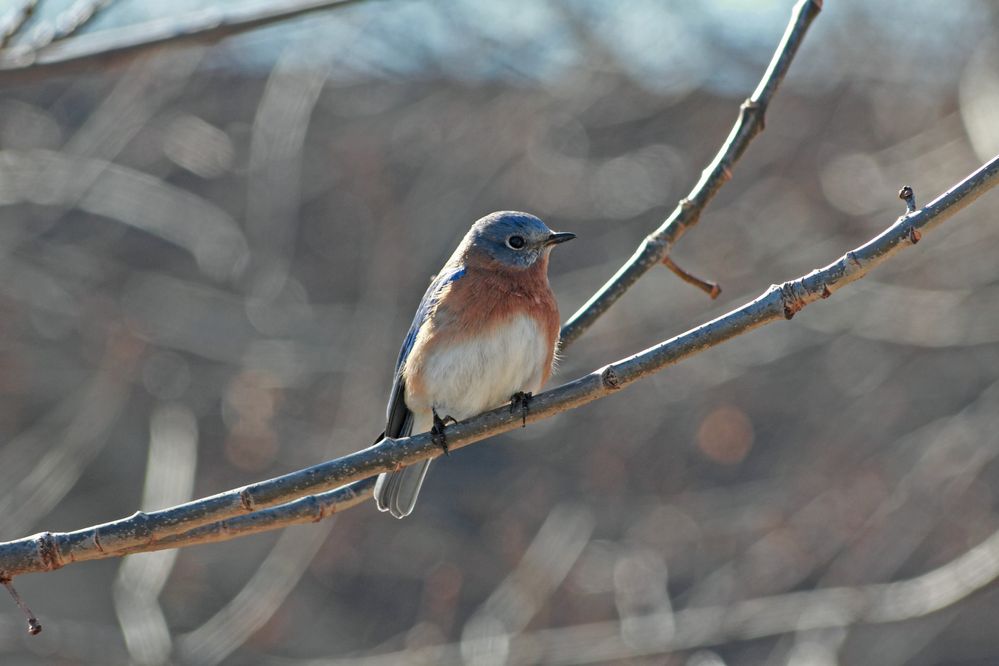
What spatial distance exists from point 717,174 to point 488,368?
125 cm

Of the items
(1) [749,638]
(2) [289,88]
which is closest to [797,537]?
(1) [749,638]

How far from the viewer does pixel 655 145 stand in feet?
33.8

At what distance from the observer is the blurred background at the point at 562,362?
8.71 meters

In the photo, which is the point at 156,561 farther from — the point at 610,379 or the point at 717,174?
the point at 610,379

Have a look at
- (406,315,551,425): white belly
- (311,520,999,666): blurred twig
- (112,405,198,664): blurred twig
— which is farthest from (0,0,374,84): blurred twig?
(311,520,999,666): blurred twig

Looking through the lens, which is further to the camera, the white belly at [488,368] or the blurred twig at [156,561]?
the blurred twig at [156,561]

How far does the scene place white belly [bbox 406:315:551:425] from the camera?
4.46 meters

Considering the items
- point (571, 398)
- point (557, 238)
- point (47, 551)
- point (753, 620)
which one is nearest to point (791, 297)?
point (571, 398)

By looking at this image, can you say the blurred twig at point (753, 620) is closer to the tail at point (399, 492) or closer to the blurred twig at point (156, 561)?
the blurred twig at point (156, 561)

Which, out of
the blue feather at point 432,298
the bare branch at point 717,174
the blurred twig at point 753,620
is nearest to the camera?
the bare branch at point 717,174

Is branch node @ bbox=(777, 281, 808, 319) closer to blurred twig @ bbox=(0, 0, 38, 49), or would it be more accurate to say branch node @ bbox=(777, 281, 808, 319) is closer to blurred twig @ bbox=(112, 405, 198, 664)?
blurred twig @ bbox=(0, 0, 38, 49)

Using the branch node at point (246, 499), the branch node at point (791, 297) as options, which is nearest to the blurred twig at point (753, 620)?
the branch node at point (791, 297)

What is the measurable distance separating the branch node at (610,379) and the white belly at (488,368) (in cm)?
148

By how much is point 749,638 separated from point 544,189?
13.3 feet
